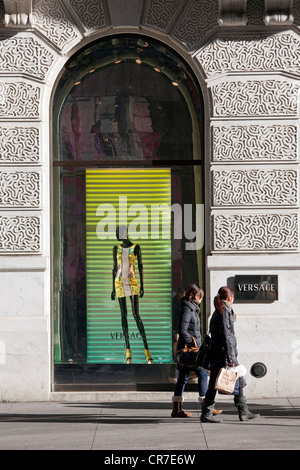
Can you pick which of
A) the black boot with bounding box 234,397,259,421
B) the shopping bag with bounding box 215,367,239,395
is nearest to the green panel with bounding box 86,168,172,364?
the black boot with bounding box 234,397,259,421

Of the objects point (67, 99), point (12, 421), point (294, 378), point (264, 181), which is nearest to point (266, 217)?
point (264, 181)

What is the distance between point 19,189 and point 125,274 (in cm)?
206

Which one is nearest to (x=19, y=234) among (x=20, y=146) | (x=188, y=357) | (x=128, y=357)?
(x=20, y=146)

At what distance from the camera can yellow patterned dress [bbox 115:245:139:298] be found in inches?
575

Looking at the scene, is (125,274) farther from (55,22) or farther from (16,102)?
(55,22)

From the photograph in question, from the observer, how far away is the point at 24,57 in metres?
14.2

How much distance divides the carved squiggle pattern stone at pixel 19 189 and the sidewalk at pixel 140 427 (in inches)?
114

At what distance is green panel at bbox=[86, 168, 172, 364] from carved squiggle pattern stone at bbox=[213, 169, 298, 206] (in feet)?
2.89

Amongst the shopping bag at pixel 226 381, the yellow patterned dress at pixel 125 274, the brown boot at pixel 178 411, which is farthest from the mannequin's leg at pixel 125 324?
the shopping bag at pixel 226 381

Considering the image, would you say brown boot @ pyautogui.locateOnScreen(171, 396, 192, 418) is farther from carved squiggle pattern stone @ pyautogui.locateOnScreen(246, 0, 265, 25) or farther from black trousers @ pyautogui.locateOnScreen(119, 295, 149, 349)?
carved squiggle pattern stone @ pyautogui.locateOnScreen(246, 0, 265, 25)

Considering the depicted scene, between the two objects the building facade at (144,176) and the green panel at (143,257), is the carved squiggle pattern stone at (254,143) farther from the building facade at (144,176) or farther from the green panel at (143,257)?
the green panel at (143,257)

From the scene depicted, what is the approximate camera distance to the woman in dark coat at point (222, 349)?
38.6 ft

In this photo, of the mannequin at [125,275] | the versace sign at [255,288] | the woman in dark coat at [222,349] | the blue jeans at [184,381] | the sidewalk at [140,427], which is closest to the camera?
the sidewalk at [140,427]

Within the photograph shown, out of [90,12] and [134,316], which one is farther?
[134,316]
